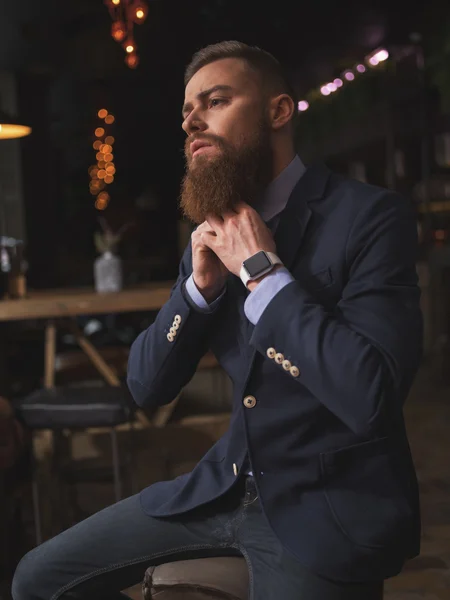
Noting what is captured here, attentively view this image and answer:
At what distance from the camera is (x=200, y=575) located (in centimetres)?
140

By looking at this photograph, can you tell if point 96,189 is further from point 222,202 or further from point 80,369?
point 222,202

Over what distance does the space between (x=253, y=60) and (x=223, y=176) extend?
257 millimetres

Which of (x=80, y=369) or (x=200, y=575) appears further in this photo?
(x=80, y=369)

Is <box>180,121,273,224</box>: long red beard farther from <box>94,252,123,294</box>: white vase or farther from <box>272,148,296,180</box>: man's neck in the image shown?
<box>94,252,123,294</box>: white vase

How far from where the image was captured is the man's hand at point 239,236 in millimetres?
1301

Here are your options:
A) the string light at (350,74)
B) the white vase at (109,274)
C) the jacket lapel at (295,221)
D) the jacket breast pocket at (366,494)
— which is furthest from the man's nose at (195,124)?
the string light at (350,74)

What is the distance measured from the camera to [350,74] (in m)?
9.02

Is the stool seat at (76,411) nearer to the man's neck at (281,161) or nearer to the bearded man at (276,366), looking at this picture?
the bearded man at (276,366)

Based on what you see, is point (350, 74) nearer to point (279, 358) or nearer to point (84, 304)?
point (84, 304)

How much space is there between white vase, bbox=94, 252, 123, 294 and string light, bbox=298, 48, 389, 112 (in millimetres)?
3969

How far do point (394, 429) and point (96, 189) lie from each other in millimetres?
12356

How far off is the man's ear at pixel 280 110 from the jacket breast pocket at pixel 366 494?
2.06 ft

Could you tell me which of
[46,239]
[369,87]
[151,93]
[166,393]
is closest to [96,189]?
[151,93]

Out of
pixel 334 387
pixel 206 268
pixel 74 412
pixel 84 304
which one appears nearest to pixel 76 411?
pixel 74 412
